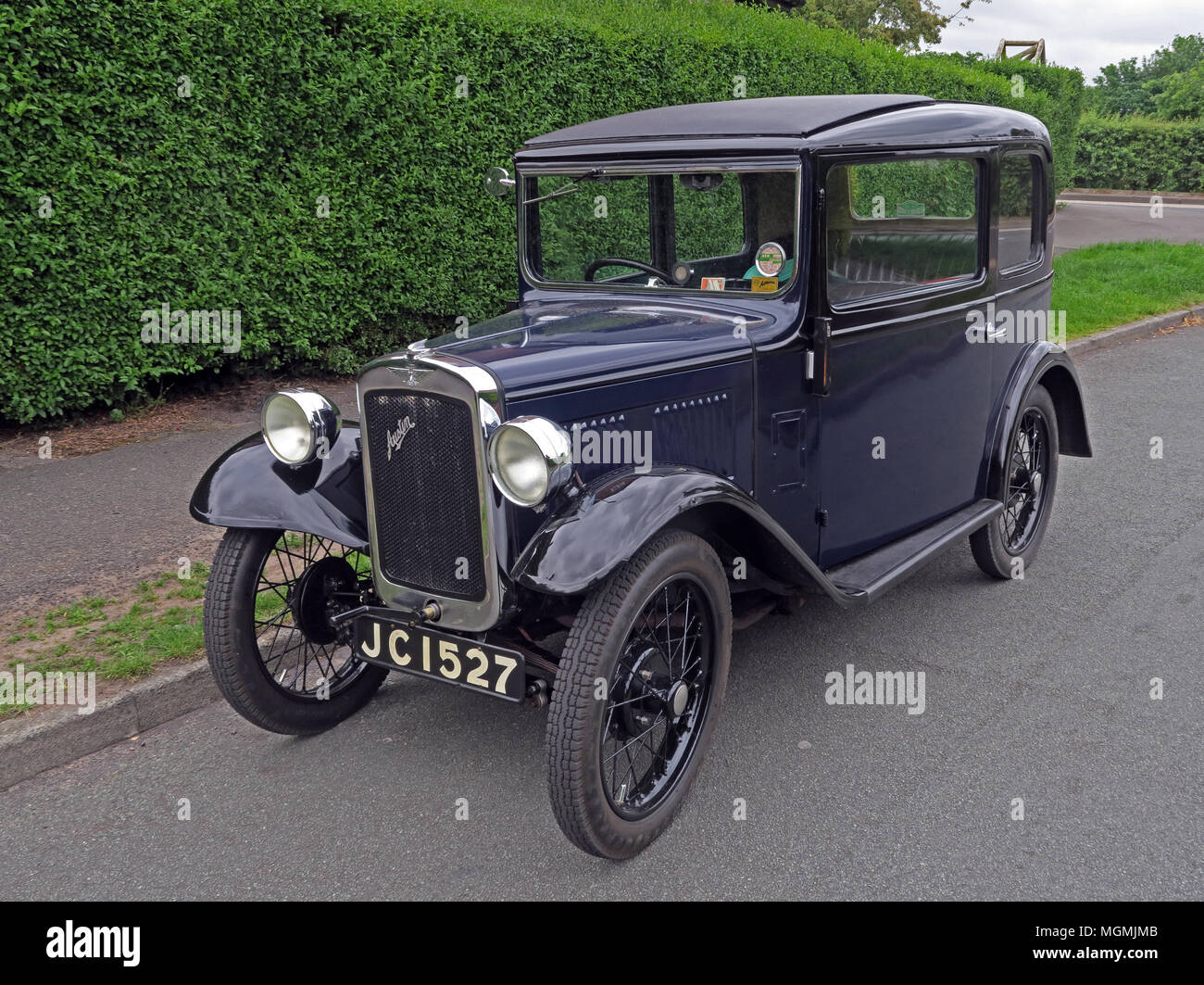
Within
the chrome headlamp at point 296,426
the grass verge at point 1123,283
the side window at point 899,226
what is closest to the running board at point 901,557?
the side window at point 899,226

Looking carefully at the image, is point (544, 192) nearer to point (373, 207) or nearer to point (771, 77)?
point (373, 207)

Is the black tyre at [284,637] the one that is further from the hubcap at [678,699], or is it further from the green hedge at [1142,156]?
the green hedge at [1142,156]

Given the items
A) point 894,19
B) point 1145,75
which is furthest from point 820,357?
point 1145,75

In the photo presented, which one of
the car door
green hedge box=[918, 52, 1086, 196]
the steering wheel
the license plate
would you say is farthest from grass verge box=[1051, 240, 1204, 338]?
the license plate

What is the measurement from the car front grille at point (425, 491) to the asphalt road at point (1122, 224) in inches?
556

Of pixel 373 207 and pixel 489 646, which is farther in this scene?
A: pixel 373 207

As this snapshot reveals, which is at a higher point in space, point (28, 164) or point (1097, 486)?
point (28, 164)

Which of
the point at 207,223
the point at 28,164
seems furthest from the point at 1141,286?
the point at 28,164

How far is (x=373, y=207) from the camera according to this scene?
6797 millimetres

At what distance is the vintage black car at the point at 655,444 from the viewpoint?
8.71ft

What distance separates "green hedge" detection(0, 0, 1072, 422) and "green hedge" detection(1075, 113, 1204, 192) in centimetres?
2529

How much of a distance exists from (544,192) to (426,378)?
1397 mm

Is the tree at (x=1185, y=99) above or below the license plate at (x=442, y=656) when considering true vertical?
above
